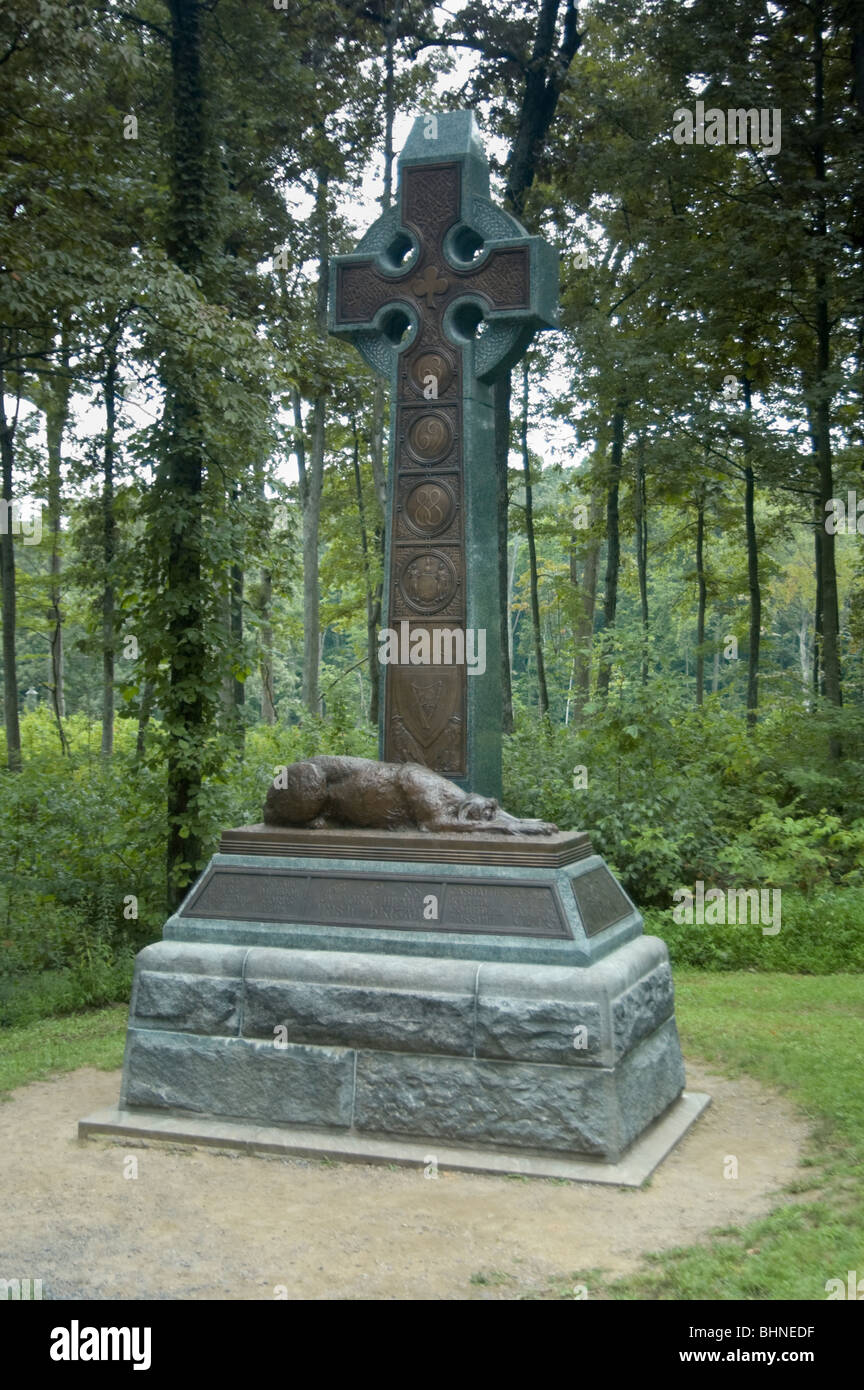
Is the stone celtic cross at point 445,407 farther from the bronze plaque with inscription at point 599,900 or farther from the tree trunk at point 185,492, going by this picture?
the tree trunk at point 185,492

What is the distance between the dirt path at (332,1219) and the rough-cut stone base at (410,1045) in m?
0.28

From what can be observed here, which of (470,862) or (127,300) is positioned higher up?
(127,300)

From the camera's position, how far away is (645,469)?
1928 centimetres

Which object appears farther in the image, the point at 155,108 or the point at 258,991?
the point at 155,108

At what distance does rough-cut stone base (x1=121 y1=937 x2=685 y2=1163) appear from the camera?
532 centimetres

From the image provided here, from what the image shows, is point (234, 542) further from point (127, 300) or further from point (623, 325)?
point (623, 325)

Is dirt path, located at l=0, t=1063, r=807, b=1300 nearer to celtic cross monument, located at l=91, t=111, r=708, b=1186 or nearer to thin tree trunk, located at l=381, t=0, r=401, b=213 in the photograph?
celtic cross monument, located at l=91, t=111, r=708, b=1186

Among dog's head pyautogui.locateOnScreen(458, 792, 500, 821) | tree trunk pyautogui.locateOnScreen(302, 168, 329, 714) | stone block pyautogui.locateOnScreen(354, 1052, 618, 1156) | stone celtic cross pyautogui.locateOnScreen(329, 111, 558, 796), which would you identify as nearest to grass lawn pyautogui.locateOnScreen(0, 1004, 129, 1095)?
stone block pyautogui.locateOnScreen(354, 1052, 618, 1156)

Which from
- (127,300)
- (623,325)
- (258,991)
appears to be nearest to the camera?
(258,991)

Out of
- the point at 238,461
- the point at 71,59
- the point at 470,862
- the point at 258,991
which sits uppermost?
the point at 71,59

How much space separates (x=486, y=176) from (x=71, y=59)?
411 cm

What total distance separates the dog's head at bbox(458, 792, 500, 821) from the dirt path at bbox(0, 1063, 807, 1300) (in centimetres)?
169

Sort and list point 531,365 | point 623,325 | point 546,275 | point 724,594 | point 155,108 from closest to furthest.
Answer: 1. point 546,275
2. point 155,108
3. point 623,325
4. point 531,365
5. point 724,594

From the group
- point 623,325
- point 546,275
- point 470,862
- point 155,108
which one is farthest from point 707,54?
point 470,862
